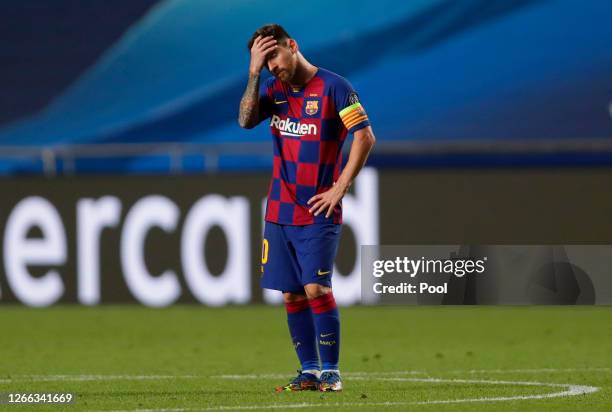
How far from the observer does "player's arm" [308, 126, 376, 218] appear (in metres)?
7.71

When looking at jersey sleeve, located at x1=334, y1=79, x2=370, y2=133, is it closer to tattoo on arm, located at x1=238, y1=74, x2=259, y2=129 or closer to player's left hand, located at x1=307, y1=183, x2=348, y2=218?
player's left hand, located at x1=307, y1=183, x2=348, y2=218

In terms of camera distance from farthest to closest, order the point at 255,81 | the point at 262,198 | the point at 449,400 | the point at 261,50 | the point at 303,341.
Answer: the point at 262,198 → the point at 303,341 → the point at 255,81 → the point at 261,50 → the point at 449,400

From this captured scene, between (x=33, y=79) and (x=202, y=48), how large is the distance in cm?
208

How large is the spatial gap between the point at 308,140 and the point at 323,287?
78cm

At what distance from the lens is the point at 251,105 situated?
7875 mm

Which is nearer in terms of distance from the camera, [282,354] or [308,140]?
[308,140]

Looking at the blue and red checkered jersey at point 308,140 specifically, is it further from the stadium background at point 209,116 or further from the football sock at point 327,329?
the stadium background at point 209,116

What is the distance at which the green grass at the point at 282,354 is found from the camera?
7590 millimetres

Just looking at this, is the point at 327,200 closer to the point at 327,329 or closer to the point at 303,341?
the point at 327,329

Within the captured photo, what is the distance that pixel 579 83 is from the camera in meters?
17.0

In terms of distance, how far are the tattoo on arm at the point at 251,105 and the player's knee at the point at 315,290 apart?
0.93m

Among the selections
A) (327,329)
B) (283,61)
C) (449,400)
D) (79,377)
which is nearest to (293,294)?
(327,329)

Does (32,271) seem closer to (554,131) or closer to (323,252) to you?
(554,131)

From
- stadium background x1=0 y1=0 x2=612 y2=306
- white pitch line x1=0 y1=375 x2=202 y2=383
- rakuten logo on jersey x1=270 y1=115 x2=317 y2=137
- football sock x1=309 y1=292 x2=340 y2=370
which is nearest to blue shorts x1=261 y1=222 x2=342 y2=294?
football sock x1=309 y1=292 x2=340 y2=370
